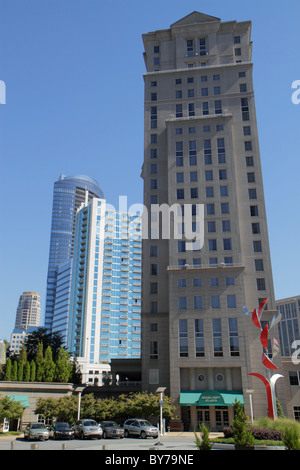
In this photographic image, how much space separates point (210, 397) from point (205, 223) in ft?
78.9

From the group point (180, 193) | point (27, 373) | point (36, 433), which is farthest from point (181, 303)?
point (36, 433)

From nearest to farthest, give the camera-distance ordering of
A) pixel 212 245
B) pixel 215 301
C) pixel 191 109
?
pixel 215 301, pixel 212 245, pixel 191 109

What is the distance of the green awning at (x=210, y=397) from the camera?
49438 millimetres

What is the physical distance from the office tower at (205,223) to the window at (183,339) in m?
0.13

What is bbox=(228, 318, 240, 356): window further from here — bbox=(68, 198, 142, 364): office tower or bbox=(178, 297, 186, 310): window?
bbox=(68, 198, 142, 364): office tower

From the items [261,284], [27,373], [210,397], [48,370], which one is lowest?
[210,397]

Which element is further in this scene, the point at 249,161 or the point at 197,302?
the point at 249,161

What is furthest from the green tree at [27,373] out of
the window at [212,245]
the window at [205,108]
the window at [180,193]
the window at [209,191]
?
the window at [205,108]

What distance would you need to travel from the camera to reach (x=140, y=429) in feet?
111

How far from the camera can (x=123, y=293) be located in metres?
160

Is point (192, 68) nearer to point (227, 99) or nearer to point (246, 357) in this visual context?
point (227, 99)

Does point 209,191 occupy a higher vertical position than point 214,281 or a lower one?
higher

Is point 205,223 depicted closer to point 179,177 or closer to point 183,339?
point 179,177
